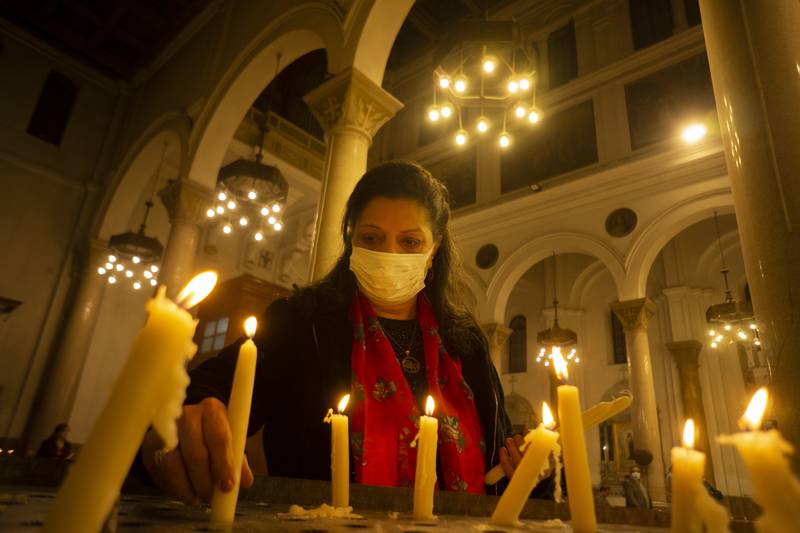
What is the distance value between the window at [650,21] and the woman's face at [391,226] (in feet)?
40.4

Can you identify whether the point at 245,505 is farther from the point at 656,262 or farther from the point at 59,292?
the point at 656,262

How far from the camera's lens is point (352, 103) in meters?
5.71

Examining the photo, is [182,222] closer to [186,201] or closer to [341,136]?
[186,201]

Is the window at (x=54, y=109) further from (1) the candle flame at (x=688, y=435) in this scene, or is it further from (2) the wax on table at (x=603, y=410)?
(1) the candle flame at (x=688, y=435)

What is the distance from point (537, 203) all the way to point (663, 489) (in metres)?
6.70

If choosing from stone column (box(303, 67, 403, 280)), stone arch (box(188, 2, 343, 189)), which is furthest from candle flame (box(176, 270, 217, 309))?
stone arch (box(188, 2, 343, 189))

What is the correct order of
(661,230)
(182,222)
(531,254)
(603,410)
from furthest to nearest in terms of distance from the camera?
1. (531,254)
2. (661,230)
3. (182,222)
4. (603,410)

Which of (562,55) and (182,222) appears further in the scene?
(562,55)

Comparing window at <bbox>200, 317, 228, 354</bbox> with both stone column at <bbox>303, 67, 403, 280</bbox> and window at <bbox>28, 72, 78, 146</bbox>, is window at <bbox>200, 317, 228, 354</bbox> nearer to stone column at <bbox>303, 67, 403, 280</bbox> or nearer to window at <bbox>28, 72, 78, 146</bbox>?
window at <bbox>28, 72, 78, 146</bbox>

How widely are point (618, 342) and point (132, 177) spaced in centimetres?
1464

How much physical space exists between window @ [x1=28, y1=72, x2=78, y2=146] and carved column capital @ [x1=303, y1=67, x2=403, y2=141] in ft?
33.0

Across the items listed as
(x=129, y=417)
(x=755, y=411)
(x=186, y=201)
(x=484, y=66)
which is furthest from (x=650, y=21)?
(x=129, y=417)

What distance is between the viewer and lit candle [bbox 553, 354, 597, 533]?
73cm

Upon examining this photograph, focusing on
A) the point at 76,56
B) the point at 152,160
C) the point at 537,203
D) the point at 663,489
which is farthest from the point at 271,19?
the point at 663,489
